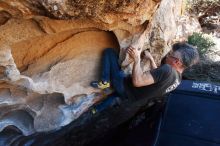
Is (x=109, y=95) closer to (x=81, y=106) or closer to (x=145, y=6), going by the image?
(x=81, y=106)

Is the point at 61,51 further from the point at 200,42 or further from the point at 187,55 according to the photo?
the point at 200,42

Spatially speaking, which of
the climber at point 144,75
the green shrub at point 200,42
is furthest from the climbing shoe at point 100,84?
the green shrub at point 200,42

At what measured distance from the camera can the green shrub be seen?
212 inches

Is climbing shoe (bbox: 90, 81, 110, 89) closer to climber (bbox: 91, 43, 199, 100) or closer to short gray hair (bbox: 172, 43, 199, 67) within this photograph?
climber (bbox: 91, 43, 199, 100)

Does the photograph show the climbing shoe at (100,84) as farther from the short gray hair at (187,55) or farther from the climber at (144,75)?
the short gray hair at (187,55)

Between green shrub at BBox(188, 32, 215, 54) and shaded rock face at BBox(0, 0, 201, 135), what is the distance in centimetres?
258

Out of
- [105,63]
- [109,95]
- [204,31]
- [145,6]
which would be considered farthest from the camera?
[204,31]

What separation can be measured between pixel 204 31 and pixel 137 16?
166 inches

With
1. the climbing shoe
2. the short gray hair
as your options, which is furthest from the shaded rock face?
the short gray hair

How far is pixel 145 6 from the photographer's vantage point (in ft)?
7.45

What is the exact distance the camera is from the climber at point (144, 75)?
2.60 m

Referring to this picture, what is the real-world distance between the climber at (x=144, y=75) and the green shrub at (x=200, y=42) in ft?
8.36

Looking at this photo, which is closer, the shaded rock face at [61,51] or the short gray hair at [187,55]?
the shaded rock face at [61,51]

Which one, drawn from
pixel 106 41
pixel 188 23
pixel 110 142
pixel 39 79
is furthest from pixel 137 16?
pixel 188 23
